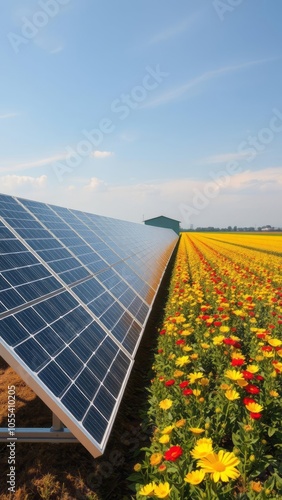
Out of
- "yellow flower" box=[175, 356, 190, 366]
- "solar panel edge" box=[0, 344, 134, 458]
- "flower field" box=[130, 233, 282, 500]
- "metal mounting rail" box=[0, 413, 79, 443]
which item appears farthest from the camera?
"yellow flower" box=[175, 356, 190, 366]

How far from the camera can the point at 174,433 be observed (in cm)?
408

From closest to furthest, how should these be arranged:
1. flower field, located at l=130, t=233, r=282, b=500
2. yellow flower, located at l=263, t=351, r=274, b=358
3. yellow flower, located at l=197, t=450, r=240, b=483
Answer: yellow flower, located at l=197, t=450, r=240, b=483 < flower field, located at l=130, t=233, r=282, b=500 < yellow flower, located at l=263, t=351, r=274, b=358

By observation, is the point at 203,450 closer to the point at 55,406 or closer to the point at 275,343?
the point at 55,406

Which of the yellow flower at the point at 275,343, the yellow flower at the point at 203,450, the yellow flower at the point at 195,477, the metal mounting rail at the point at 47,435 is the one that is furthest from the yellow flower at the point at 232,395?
the metal mounting rail at the point at 47,435

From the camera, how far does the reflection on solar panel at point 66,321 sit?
333 cm

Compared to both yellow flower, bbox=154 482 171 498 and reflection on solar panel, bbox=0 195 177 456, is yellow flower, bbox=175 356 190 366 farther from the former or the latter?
yellow flower, bbox=154 482 171 498

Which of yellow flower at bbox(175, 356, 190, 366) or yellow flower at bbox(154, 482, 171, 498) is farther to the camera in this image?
yellow flower at bbox(175, 356, 190, 366)

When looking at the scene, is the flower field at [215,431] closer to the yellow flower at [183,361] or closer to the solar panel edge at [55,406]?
the yellow flower at [183,361]

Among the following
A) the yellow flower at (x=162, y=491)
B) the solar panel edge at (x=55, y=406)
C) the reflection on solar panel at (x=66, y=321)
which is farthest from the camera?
the reflection on solar panel at (x=66, y=321)

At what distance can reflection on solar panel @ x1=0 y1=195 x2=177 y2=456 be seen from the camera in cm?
333

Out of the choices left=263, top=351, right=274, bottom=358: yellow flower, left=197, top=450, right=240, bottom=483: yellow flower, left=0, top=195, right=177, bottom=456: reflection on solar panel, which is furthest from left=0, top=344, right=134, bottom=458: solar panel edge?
left=263, top=351, right=274, bottom=358: yellow flower

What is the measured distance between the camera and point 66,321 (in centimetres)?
470

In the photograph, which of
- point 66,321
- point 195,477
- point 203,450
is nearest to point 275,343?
point 203,450

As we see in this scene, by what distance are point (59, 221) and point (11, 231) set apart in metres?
4.23
